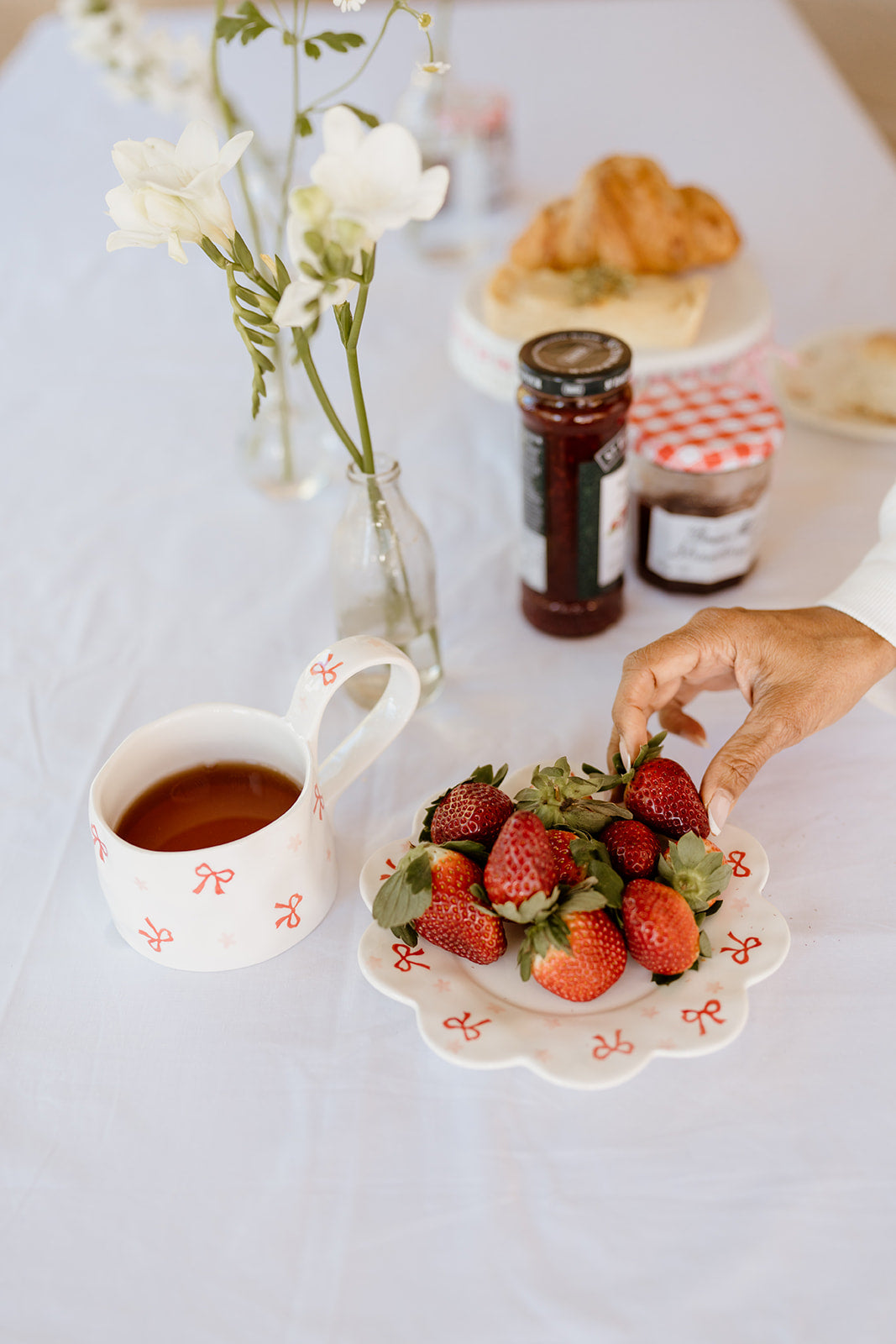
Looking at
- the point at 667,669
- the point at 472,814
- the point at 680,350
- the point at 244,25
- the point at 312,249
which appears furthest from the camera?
the point at 680,350

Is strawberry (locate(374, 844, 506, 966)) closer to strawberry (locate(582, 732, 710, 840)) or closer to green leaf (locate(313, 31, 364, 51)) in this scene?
strawberry (locate(582, 732, 710, 840))

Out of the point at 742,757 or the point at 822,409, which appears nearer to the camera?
the point at 742,757

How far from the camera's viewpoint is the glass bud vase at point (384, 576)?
856 mm

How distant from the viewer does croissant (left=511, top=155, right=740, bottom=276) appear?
127 cm

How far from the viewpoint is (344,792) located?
0.88m

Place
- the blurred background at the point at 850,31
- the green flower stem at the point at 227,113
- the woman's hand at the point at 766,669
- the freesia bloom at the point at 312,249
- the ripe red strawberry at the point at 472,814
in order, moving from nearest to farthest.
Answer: the freesia bloom at the point at 312,249 → the ripe red strawberry at the point at 472,814 → the woman's hand at the point at 766,669 → the green flower stem at the point at 227,113 → the blurred background at the point at 850,31

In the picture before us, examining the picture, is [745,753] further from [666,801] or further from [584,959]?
[584,959]

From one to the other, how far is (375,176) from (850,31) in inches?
162

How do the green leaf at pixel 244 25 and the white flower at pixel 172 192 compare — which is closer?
the white flower at pixel 172 192

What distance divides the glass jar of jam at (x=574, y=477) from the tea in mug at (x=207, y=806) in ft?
1.12

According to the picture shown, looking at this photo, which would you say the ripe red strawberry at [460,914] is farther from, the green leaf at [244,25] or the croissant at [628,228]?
the croissant at [628,228]

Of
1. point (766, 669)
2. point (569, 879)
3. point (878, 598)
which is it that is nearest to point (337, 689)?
point (569, 879)

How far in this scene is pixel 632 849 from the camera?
2.20 feet

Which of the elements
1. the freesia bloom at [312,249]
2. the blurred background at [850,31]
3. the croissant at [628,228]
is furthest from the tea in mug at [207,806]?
the blurred background at [850,31]
